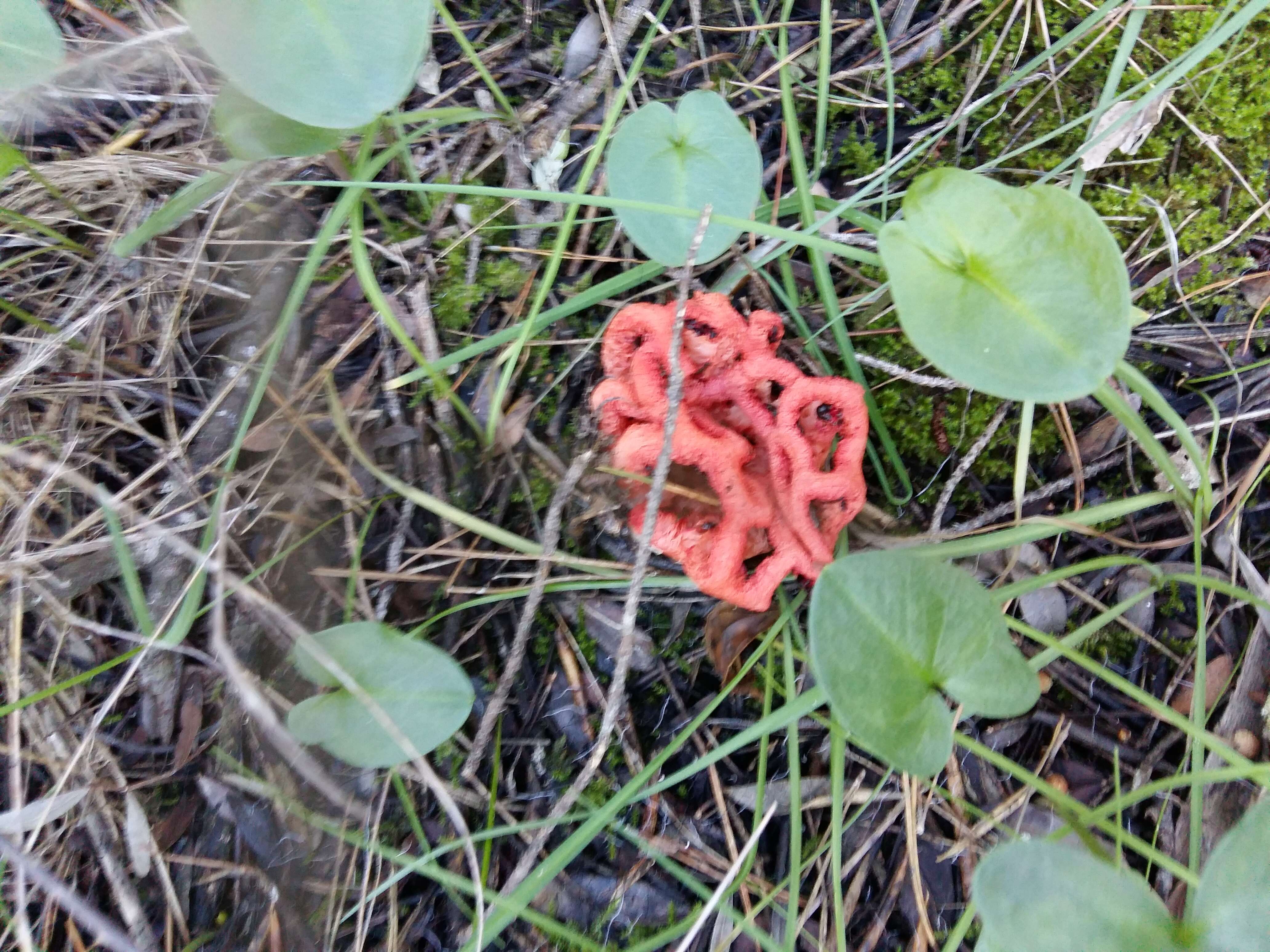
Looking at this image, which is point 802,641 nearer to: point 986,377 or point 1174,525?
point 986,377

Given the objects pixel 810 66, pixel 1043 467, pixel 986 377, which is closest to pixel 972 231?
pixel 986 377

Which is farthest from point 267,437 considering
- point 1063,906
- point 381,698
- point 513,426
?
point 1063,906

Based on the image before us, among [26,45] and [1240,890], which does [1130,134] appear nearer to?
[1240,890]

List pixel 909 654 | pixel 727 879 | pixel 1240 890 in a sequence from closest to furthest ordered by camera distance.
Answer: pixel 1240 890, pixel 909 654, pixel 727 879

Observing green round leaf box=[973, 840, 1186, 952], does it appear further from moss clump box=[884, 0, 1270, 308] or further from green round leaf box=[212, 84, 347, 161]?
green round leaf box=[212, 84, 347, 161]

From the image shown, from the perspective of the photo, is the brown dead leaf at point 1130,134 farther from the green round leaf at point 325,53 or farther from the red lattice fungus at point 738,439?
the green round leaf at point 325,53

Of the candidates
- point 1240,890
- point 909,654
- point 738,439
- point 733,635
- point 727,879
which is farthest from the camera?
point 733,635

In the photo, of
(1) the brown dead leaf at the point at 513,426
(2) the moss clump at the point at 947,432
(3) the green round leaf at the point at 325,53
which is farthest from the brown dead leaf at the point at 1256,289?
(3) the green round leaf at the point at 325,53
